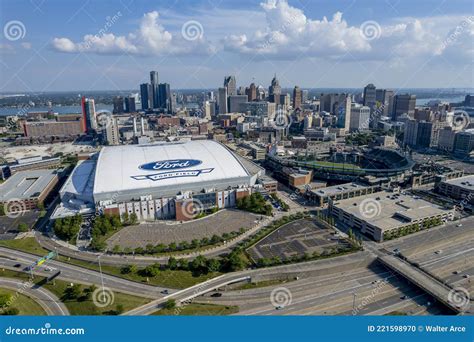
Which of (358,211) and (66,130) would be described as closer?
(358,211)

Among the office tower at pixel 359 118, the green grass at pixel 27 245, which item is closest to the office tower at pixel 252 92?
the office tower at pixel 359 118

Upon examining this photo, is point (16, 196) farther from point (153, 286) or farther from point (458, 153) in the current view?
point (458, 153)

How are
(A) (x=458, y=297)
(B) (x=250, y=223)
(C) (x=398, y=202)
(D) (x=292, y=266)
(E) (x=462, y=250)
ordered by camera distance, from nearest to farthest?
(A) (x=458, y=297) → (D) (x=292, y=266) → (E) (x=462, y=250) → (B) (x=250, y=223) → (C) (x=398, y=202)

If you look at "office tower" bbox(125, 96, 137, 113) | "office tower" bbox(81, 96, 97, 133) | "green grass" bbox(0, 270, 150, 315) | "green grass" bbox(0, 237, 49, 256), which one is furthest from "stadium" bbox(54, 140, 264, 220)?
"office tower" bbox(125, 96, 137, 113)

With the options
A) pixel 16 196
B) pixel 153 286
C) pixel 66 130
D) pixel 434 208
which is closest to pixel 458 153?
pixel 434 208

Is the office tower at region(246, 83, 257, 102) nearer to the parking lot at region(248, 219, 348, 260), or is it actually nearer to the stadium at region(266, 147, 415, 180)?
the stadium at region(266, 147, 415, 180)

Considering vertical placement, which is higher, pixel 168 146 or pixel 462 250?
pixel 168 146
